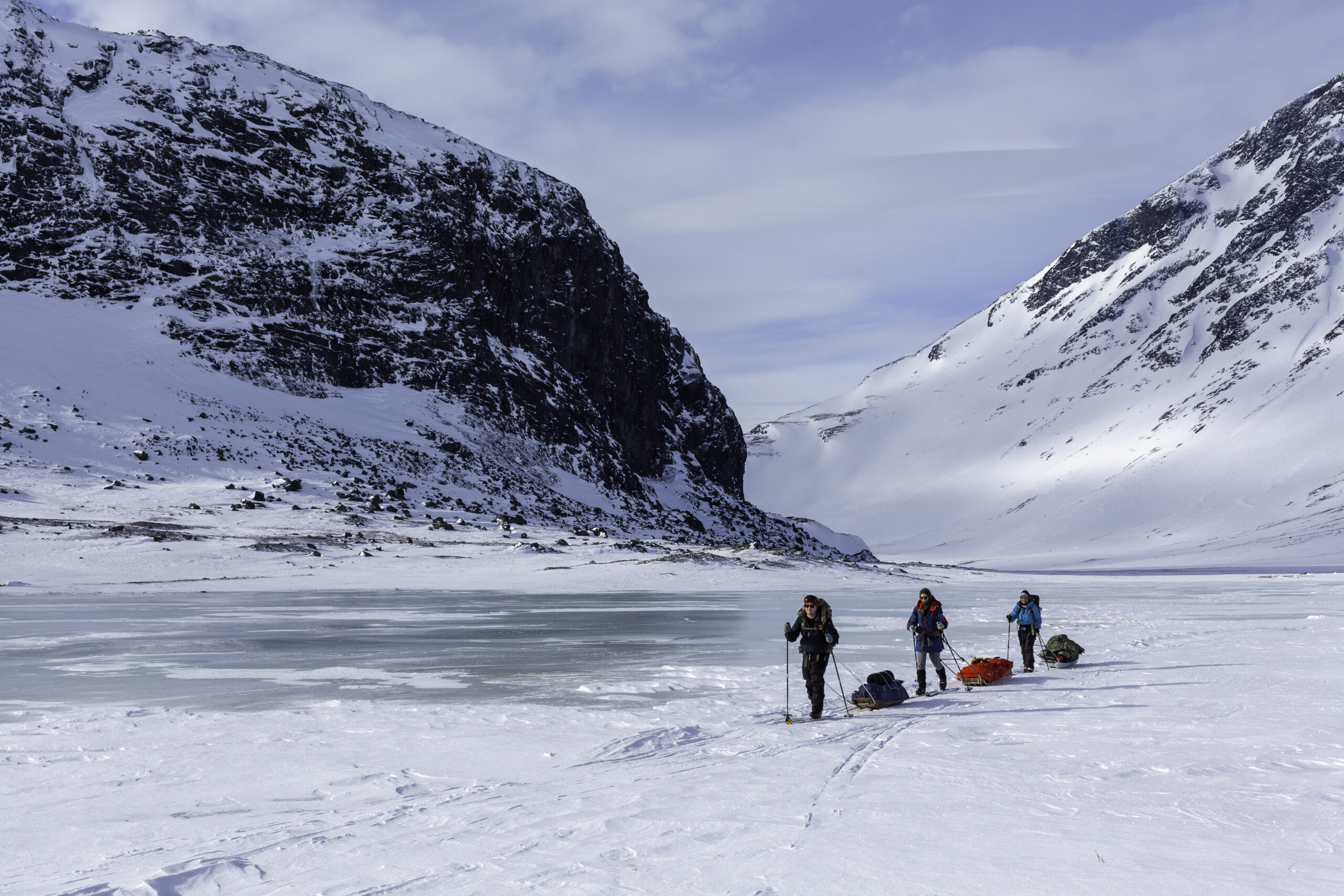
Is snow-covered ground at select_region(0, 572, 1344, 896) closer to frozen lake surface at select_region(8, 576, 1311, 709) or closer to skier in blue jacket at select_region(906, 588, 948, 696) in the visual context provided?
frozen lake surface at select_region(8, 576, 1311, 709)

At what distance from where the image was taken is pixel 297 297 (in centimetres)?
9438

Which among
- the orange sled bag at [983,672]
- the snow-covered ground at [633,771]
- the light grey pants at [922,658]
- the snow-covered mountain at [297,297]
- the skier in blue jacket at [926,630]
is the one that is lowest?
the snow-covered ground at [633,771]

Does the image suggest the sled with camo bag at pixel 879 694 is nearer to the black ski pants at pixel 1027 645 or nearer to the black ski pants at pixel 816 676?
the black ski pants at pixel 816 676

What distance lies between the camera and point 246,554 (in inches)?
1802

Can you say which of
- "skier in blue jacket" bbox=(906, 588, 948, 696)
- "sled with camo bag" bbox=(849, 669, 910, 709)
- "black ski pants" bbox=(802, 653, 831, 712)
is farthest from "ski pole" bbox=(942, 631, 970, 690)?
"black ski pants" bbox=(802, 653, 831, 712)

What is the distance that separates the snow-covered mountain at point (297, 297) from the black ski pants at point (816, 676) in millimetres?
60319

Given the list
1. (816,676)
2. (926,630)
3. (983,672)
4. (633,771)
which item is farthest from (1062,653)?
(633,771)

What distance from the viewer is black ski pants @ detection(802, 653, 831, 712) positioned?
13.4 meters

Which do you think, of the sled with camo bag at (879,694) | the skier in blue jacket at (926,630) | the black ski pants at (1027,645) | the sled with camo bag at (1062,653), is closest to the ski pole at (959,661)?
the skier in blue jacket at (926,630)

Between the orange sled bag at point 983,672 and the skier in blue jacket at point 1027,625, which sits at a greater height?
the skier in blue jacket at point 1027,625

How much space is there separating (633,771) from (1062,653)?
1226 cm

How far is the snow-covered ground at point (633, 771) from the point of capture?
6.80m

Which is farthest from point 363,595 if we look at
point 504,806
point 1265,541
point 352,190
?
point 1265,541

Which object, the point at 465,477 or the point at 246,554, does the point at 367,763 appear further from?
the point at 465,477
